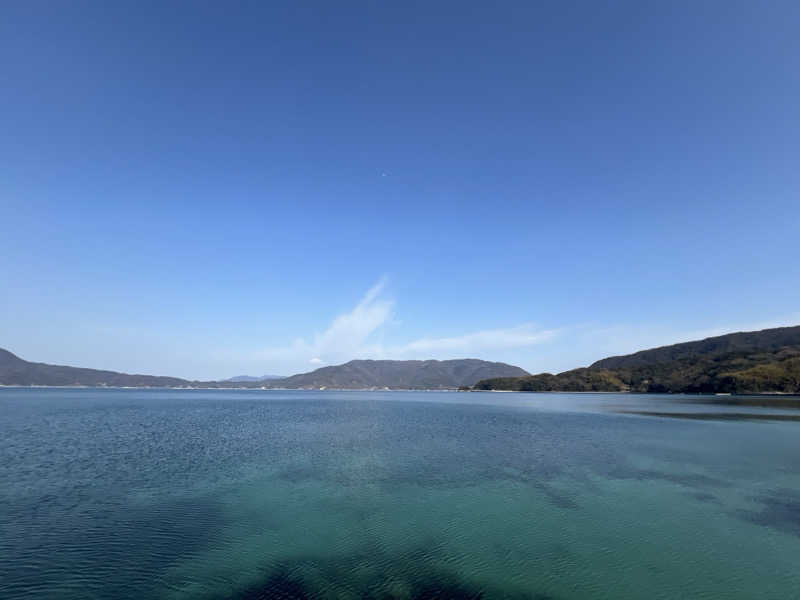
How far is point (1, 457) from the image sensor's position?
32.5m

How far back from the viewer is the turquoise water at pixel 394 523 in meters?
13.8

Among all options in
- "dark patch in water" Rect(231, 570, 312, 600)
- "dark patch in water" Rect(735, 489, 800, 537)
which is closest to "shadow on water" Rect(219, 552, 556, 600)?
"dark patch in water" Rect(231, 570, 312, 600)

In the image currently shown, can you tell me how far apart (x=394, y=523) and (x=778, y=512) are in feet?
73.5

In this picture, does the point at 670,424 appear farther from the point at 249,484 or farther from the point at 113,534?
the point at 113,534

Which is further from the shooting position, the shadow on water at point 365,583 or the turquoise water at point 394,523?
the turquoise water at point 394,523

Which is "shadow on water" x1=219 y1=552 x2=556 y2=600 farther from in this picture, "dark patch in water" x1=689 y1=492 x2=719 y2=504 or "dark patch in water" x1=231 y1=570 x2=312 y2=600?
"dark patch in water" x1=689 y1=492 x2=719 y2=504

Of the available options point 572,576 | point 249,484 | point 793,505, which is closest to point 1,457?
point 249,484

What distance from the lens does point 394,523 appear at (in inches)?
765

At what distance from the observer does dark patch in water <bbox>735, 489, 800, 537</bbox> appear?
1978 cm

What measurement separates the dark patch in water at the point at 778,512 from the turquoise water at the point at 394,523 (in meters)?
0.15

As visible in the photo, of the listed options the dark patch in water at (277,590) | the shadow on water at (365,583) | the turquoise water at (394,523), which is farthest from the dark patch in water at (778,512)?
the dark patch in water at (277,590)

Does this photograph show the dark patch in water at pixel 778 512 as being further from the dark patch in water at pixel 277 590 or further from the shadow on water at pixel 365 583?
the dark patch in water at pixel 277 590

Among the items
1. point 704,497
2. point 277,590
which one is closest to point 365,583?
point 277,590

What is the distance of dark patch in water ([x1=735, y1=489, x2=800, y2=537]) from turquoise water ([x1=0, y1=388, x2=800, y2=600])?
0.15 metres
